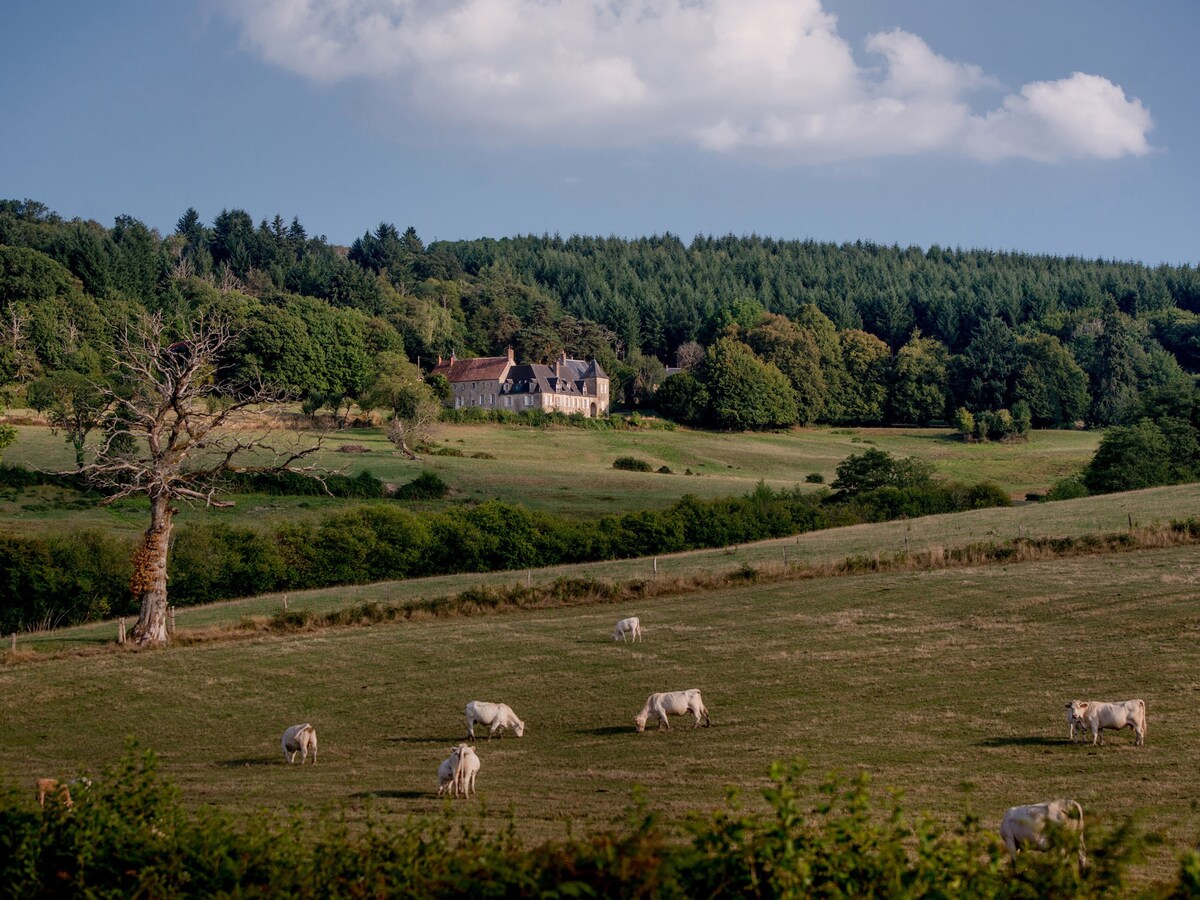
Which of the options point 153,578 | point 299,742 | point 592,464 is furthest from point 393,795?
point 592,464

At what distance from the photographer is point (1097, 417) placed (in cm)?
16562

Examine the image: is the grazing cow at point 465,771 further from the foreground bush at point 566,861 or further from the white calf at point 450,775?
the foreground bush at point 566,861

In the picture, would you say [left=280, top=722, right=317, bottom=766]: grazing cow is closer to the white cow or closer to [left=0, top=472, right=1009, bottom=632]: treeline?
the white cow

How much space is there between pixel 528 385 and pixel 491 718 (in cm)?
13945

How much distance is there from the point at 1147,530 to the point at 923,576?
11.1m

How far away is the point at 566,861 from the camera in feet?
31.3

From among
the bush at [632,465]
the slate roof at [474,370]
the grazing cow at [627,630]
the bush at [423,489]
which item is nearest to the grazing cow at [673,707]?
the grazing cow at [627,630]

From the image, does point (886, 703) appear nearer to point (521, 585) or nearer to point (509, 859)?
point (509, 859)

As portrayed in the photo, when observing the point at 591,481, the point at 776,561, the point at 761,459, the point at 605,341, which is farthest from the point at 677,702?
the point at 605,341

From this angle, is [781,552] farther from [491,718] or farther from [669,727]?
[491,718]

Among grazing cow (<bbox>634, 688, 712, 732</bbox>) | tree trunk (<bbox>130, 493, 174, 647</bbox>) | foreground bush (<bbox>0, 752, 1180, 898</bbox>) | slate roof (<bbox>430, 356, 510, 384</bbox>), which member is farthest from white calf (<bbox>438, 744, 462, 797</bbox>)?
slate roof (<bbox>430, 356, 510, 384</bbox>)

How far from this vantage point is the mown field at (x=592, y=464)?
72000mm

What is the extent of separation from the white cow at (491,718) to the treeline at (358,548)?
3210 cm

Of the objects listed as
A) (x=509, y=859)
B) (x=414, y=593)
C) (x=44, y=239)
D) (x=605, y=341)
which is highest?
(x=44, y=239)
